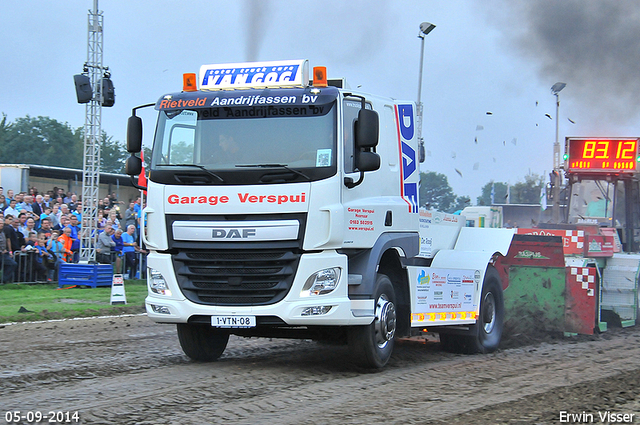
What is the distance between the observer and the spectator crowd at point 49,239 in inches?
656

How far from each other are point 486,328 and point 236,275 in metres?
4.47

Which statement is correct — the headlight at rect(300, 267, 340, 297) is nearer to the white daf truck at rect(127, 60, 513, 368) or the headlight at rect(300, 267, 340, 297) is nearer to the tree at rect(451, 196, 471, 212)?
the white daf truck at rect(127, 60, 513, 368)

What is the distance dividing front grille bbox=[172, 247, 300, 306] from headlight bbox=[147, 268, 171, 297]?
0.62 feet

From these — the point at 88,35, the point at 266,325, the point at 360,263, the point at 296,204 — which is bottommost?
the point at 266,325

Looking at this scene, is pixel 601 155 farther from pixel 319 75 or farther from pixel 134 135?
pixel 134 135

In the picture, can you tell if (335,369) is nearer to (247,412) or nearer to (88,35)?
(247,412)

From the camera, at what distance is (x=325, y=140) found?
775 cm

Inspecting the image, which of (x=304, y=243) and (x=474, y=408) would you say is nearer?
(x=474, y=408)

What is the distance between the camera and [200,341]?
866 centimetres

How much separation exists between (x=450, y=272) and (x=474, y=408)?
3.60m

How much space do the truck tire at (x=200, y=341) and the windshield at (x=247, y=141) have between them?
1.85 metres

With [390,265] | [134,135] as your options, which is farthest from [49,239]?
[390,265]

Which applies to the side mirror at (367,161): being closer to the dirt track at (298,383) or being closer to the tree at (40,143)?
the dirt track at (298,383)

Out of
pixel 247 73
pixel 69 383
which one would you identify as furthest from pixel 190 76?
pixel 69 383
